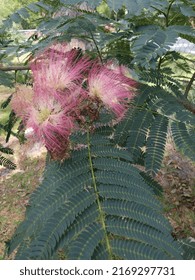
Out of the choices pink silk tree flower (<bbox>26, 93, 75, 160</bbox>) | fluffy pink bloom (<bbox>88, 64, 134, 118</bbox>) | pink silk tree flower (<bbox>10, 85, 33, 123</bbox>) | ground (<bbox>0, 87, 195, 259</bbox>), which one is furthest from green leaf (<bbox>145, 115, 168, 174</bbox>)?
ground (<bbox>0, 87, 195, 259</bbox>)

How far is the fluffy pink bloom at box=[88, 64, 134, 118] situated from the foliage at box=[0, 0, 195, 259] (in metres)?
0.08

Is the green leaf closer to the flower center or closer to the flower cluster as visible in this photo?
the flower cluster

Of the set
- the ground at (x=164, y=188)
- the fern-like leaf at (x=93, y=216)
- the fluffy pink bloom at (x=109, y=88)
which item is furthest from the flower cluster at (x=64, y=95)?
the ground at (x=164, y=188)

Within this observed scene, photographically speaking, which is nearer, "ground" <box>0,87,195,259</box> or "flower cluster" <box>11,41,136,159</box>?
"flower cluster" <box>11,41,136,159</box>

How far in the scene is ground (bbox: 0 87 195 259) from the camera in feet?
11.7

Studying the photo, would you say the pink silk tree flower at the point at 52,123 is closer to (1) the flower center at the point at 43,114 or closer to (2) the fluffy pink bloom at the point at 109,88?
(1) the flower center at the point at 43,114

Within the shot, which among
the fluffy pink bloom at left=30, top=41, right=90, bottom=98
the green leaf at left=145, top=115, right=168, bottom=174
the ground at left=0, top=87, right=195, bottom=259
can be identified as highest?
the fluffy pink bloom at left=30, top=41, right=90, bottom=98

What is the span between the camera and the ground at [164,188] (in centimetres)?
357

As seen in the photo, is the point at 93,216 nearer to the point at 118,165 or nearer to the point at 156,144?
the point at 118,165

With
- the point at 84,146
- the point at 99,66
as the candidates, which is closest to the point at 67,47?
the point at 99,66

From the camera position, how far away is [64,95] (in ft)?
3.73

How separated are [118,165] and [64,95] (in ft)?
0.94

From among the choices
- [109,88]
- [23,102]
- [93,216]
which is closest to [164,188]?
[109,88]

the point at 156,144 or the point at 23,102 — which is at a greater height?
the point at 23,102
